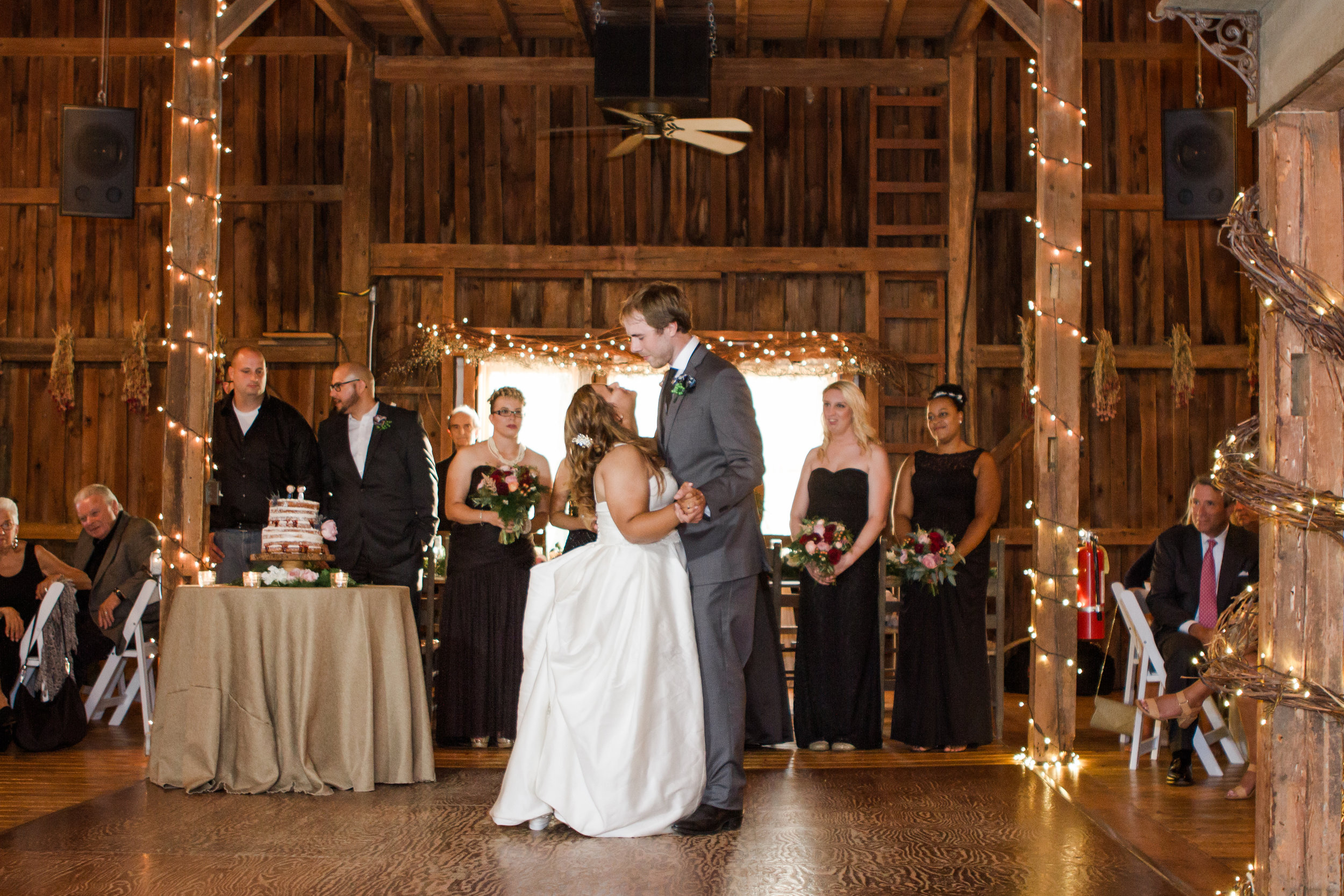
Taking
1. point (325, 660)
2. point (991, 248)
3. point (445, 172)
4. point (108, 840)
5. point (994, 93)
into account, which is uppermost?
point (994, 93)

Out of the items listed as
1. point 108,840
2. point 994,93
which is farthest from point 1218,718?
point 994,93

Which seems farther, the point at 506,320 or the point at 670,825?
the point at 506,320

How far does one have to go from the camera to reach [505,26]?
9.79 m

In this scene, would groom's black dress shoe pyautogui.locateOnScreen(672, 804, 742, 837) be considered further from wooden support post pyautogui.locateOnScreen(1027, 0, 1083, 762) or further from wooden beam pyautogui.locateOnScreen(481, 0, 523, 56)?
wooden beam pyautogui.locateOnScreen(481, 0, 523, 56)

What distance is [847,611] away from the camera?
613cm

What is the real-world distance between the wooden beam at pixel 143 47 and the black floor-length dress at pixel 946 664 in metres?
6.89

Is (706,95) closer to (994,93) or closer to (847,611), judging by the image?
(994,93)

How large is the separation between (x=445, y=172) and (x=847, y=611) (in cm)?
580

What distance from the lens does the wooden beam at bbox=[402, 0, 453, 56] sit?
9.30m

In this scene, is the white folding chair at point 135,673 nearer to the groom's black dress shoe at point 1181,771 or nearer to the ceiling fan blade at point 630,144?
the ceiling fan blade at point 630,144

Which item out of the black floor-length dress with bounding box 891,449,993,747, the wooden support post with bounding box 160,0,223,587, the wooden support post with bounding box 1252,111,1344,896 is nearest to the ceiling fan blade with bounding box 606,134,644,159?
the wooden support post with bounding box 160,0,223,587

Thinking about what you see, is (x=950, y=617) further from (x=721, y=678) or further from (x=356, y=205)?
(x=356, y=205)

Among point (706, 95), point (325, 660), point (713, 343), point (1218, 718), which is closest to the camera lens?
point (325, 660)

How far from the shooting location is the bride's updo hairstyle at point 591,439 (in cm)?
432
